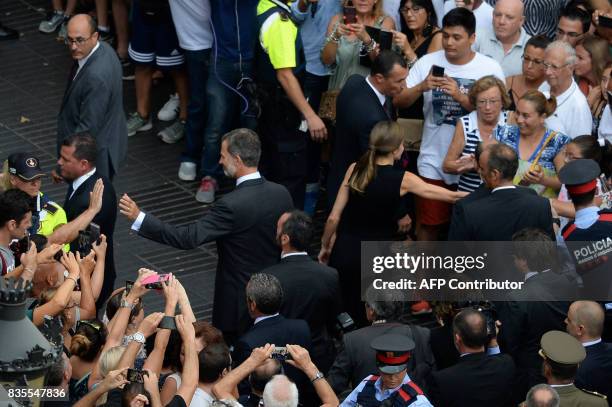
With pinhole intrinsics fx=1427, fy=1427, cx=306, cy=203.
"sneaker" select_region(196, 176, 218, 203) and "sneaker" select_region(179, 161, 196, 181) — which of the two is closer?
"sneaker" select_region(196, 176, 218, 203)

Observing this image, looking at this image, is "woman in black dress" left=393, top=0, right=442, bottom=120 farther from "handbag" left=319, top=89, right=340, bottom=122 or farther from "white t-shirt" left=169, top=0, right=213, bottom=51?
"white t-shirt" left=169, top=0, right=213, bottom=51

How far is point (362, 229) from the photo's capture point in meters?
10.3

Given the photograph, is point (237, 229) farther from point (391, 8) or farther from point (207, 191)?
point (391, 8)

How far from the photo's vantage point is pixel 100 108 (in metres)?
11.2

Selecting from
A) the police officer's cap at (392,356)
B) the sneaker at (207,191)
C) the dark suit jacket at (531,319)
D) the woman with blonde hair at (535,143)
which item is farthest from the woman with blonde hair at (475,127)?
the police officer's cap at (392,356)

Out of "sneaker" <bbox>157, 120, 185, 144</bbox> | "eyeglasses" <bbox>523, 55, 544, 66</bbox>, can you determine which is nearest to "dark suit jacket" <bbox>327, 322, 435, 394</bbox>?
"eyeglasses" <bbox>523, 55, 544, 66</bbox>

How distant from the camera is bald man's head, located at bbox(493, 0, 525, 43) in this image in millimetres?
11586

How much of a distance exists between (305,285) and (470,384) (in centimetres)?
135

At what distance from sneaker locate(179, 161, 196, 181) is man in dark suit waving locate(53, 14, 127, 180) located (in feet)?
4.15

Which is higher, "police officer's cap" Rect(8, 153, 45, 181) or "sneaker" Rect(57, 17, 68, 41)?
"police officer's cap" Rect(8, 153, 45, 181)

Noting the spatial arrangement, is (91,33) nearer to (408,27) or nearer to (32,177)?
(32,177)

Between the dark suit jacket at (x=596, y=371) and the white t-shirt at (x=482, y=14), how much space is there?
3.83 metres

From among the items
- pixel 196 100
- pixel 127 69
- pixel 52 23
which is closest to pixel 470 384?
pixel 196 100

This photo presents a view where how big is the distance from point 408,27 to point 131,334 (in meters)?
4.52
